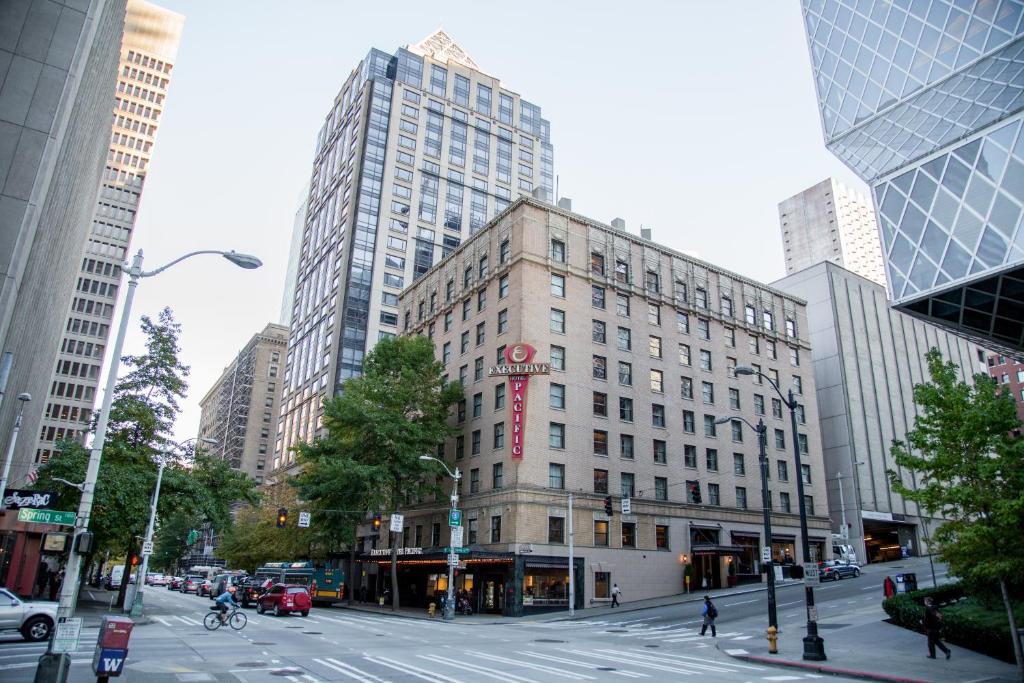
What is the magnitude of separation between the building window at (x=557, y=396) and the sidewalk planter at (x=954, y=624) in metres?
24.0

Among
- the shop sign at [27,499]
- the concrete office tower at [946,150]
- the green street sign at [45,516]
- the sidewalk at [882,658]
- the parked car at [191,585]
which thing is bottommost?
the parked car at [191,585]

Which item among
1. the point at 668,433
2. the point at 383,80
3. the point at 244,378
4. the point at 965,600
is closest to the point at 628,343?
the point at 668,433

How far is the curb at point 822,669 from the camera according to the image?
56.0 feet

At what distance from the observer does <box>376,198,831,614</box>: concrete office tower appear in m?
45.5

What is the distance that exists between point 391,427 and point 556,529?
43.7ft

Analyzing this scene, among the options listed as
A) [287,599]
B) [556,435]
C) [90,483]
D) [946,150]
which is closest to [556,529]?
[556,435]

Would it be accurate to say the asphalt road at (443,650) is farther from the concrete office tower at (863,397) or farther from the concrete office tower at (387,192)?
the concrete office tower at (387,192)

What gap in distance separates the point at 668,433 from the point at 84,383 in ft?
300

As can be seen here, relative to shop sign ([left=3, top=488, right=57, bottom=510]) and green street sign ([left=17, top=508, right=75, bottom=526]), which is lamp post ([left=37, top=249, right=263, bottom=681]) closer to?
green street sign ([left=17, top=508, right=75, bottom=526])

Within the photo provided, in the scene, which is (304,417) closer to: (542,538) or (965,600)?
(542,538)

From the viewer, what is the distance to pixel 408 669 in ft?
56.0

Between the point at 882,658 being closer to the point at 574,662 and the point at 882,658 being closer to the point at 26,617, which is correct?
the point at 574,662

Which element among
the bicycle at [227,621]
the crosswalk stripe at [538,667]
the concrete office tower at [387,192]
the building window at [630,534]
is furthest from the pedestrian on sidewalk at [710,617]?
the concrete office tower at [387,192]

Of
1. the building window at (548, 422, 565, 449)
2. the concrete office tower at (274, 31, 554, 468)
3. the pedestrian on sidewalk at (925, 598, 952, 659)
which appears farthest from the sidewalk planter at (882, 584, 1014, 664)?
the concrete office tower at (274, 31, 554, 468)
